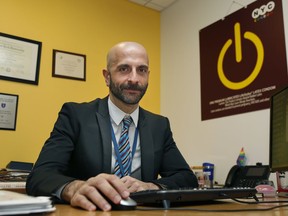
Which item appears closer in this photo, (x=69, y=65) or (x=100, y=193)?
(x=100, y=193)

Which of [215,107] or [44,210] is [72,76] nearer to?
[215,107]

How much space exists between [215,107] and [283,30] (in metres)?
0.80

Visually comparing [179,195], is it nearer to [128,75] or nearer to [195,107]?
[128,75]

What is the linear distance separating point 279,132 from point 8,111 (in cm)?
196

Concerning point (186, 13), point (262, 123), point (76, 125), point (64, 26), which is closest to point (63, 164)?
point (76, 125)

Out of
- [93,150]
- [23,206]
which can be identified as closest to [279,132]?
[93,150]

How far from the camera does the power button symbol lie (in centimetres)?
232

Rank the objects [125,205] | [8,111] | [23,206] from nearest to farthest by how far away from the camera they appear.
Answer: [23,206], [125,205], [8,111]

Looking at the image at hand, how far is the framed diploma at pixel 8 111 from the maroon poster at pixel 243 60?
1.58 meters

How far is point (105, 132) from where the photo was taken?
4.56ft

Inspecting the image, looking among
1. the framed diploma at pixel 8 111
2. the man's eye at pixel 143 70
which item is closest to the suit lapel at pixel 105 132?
the man's eye at pixel 143 70

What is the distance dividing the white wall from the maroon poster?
2.8 inches

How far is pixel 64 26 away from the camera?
9.39 ft

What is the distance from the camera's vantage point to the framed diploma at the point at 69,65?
2748mm
